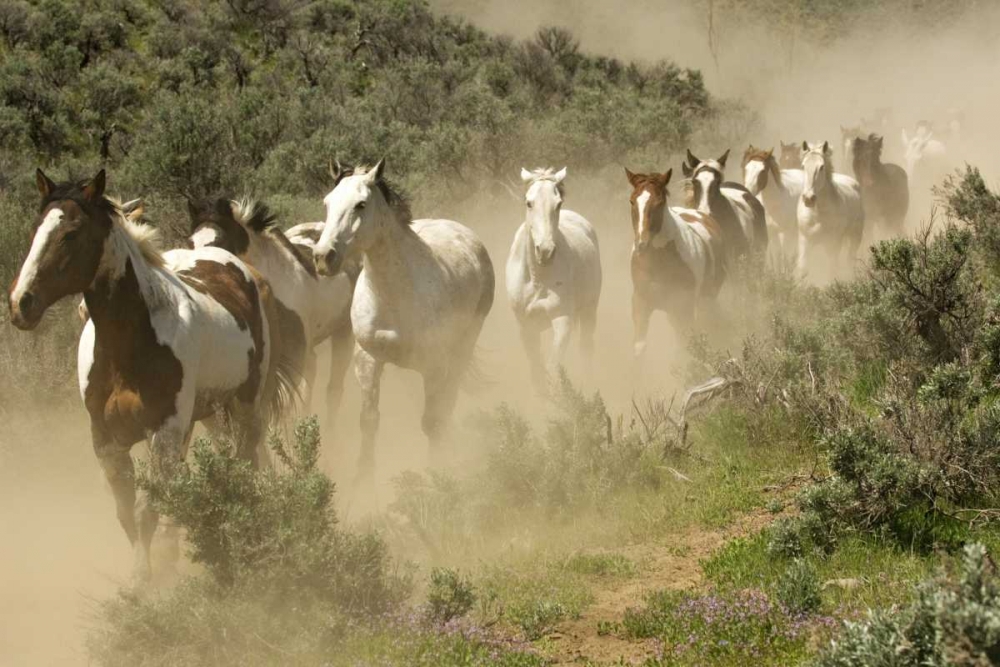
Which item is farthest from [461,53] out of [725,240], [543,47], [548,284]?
[548,284]

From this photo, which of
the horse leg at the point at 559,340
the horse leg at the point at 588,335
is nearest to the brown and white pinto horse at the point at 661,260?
the horse leg at the point at 588,335

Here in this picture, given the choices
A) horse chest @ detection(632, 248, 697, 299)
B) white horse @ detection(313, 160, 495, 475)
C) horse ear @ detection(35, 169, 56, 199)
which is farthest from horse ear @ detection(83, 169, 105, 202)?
horse chest @ detection(632, 248, 697, 299)

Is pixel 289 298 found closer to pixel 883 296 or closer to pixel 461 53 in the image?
pixel 883 296

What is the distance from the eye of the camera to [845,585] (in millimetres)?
4777

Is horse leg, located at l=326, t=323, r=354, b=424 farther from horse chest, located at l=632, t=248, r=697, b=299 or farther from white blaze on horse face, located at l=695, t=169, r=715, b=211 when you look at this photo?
white blaze on horse face, located at l=695, t=169, r=715, b=211

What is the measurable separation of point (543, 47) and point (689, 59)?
2297 cm

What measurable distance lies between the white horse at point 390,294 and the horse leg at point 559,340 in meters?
1.26

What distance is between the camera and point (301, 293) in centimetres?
1001

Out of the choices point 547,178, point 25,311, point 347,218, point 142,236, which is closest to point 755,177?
point 547,178

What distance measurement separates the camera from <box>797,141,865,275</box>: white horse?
1605cm

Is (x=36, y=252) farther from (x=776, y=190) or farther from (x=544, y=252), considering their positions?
(x=776, y=190)

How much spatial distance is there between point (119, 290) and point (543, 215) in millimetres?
4568

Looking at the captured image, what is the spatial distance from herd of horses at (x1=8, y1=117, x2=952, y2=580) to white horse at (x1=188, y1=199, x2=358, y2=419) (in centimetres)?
2

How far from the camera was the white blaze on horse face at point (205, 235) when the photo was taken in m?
9.03
